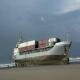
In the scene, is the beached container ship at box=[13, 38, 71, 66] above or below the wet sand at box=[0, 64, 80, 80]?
above

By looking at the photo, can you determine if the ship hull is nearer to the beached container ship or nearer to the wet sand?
the beached container ship

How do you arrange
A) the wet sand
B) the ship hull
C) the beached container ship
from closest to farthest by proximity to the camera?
the wet sand, the ship hull, the beached container ship

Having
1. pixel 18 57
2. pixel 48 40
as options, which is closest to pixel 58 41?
pixel 48 40

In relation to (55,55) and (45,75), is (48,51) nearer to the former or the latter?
(55,55)

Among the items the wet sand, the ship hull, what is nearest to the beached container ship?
A: the ship hull

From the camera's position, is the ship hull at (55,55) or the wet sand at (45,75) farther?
the ship hull at (55,55)

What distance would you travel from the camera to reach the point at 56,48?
110 meters

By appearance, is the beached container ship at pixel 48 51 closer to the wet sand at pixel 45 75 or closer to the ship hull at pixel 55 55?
the ship hull at pixel 55 55

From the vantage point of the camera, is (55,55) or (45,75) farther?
(55,55)

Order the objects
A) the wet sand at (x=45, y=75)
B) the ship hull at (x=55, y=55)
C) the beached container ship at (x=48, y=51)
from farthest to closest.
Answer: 1. the beached container ship at (x=48, y=51)
2. the ship hull at (x=55, y=55)
3. the wet sand at (x=45, y=75)

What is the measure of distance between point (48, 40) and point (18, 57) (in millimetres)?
22549

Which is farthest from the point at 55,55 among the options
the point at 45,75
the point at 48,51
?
the point at 45,75

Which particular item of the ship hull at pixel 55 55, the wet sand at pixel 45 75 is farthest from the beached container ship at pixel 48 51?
the wet sand at pixel 45 75

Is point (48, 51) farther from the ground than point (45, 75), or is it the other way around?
point (48, 51)
